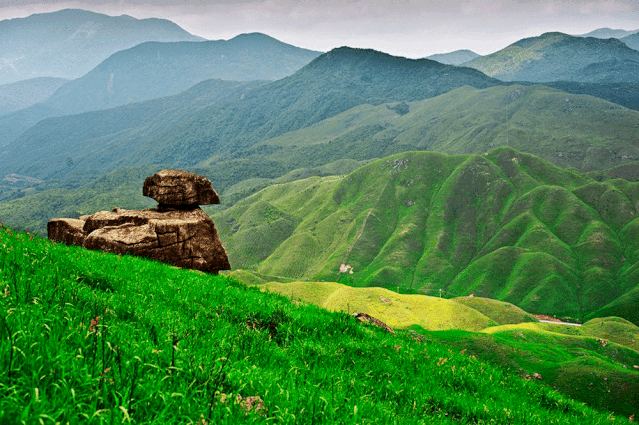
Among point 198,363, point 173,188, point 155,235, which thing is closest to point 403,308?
point 173,188

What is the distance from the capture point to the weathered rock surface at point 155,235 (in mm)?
24641

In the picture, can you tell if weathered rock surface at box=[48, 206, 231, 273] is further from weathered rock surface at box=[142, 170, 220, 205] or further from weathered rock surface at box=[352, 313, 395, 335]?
weathered rock surface at box=[352, 313, 395, 335]

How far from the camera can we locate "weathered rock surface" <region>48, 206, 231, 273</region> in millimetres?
24641

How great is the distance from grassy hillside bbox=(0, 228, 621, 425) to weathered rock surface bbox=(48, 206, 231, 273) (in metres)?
12.2

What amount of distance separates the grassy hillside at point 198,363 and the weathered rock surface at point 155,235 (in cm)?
1221

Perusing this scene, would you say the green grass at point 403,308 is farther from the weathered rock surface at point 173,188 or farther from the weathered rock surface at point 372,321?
the weathered rock surface at point 372,321

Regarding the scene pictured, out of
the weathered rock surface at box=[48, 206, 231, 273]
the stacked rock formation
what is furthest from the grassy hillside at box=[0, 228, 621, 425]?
the stacked rock formation

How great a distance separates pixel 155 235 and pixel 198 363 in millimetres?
22971

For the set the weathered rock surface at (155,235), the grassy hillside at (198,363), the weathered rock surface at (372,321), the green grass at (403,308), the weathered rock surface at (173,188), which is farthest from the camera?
the green grass at (403,308)

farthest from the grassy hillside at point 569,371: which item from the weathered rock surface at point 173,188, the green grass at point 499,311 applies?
the green grass at point 499,311

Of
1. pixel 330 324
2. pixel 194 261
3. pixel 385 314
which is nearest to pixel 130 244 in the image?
pixel 194 261

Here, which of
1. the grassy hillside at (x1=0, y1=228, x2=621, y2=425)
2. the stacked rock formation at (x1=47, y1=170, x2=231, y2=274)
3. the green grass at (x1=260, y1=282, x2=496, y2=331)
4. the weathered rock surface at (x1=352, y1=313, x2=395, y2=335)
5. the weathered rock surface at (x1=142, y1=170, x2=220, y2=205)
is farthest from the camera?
the green grass at (x1=260, y1=282, x2=496, y2=331)

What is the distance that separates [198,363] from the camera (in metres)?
5.38

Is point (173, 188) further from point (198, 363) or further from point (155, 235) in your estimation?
point (198, 363)
